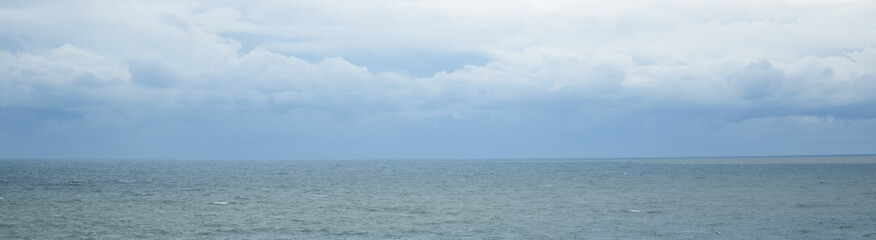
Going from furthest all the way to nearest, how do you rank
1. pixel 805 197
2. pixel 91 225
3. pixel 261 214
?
pixel 805 197 < pixel 261 214 < pixel 91 225

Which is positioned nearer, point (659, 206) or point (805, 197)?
point (659, 206)

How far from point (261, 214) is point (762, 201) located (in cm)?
4371

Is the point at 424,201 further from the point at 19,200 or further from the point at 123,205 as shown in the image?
the point at 19,200

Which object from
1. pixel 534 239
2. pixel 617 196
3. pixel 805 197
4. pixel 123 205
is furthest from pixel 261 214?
pixel 805 197

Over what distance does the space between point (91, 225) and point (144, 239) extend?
9.81 meters

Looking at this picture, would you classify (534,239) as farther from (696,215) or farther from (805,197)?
(805,197)

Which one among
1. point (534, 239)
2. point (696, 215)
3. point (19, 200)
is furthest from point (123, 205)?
point (696, 215)

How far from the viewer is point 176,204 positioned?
7381 centimetres

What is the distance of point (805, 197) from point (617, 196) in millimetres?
17660

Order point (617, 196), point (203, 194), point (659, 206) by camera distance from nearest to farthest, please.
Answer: point (659, 206) < point (617, 196) < point (203, 194)

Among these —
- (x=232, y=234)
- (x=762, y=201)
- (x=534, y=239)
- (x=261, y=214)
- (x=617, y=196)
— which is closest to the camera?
(x=534, y=239)

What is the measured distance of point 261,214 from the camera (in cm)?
6184

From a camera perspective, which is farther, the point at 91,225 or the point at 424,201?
→ the point at 424,201

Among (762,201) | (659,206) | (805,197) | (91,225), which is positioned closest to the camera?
(91,225)
